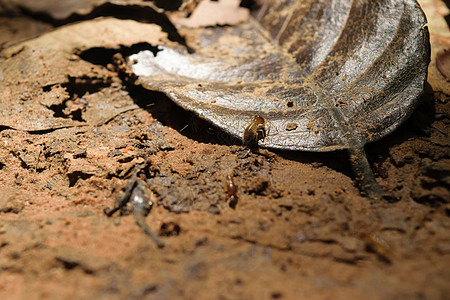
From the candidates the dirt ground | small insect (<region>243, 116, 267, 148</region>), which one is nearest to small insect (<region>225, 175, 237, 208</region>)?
the dirt ground

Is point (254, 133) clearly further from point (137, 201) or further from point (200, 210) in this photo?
point (137, 201)

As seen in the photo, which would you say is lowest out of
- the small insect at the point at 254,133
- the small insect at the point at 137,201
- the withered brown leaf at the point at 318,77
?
the small insect at the point at 137,201

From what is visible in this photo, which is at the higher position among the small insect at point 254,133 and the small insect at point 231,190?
the small insect at point 254,133

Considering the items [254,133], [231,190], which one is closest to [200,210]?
[231,190]

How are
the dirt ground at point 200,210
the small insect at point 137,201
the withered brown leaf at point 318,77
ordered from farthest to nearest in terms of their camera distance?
the withered brown leaf at point 318,77
the small insect at point 137,201
the dirt ground at point 200,210

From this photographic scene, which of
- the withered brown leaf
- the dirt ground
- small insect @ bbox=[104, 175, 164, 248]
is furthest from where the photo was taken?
the withered brown leaf

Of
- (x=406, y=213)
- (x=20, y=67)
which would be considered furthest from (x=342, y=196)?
(x=20, y=67)

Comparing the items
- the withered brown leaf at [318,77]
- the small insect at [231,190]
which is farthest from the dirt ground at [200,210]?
the withered brown leaf at [318,77]

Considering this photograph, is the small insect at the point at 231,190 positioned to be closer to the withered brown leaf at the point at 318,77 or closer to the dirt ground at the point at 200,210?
the dirt ground at the point at 200,210

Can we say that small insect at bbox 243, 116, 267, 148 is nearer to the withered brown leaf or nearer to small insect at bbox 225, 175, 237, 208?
the withered brown leaf
